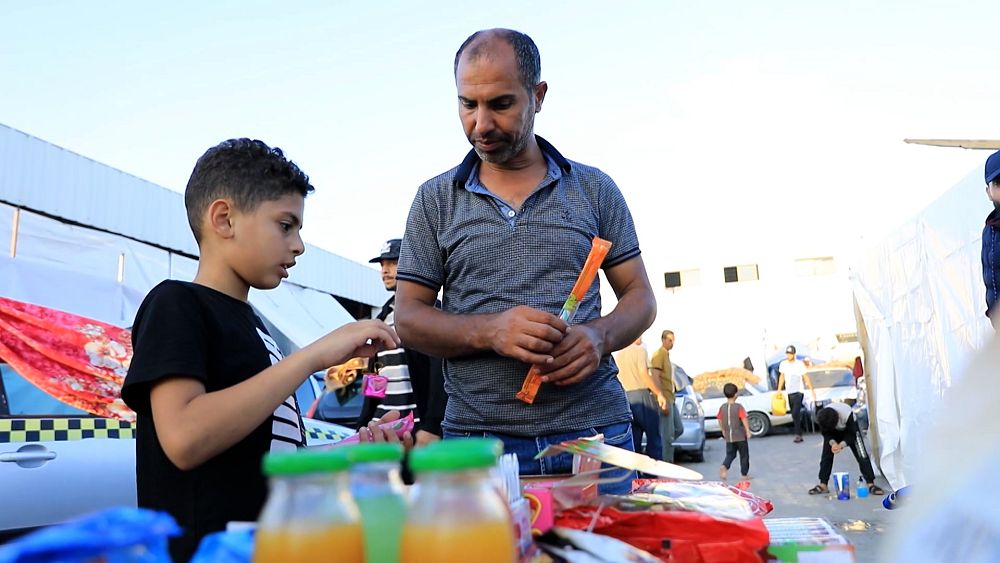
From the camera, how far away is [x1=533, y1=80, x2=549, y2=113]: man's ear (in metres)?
2.02

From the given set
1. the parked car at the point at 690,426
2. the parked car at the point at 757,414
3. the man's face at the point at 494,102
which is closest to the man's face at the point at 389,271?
the man's face at the point at 494,102

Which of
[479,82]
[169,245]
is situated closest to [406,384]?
[479,82]

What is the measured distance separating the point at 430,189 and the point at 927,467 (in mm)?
1423

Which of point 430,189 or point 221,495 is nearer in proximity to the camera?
point 221,495

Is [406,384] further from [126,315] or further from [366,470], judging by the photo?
[126,315]

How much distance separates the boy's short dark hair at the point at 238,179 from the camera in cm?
165

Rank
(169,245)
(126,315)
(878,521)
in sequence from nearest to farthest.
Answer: (878,521) < (126,315) < (169,245)

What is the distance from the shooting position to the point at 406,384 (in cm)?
382

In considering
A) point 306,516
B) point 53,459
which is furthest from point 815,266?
point 306,516

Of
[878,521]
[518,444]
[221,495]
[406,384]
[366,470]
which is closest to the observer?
[366,470]

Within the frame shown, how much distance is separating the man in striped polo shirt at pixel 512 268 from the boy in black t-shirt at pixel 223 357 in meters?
0.34

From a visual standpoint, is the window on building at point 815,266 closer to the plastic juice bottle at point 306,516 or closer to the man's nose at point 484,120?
the man's nose at point 484,120

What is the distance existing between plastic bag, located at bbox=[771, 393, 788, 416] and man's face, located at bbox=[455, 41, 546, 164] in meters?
15.7

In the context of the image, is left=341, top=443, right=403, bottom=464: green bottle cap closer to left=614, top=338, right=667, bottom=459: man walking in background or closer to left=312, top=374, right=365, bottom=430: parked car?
left=312, top=374, right=365, bottom=430: parked car
